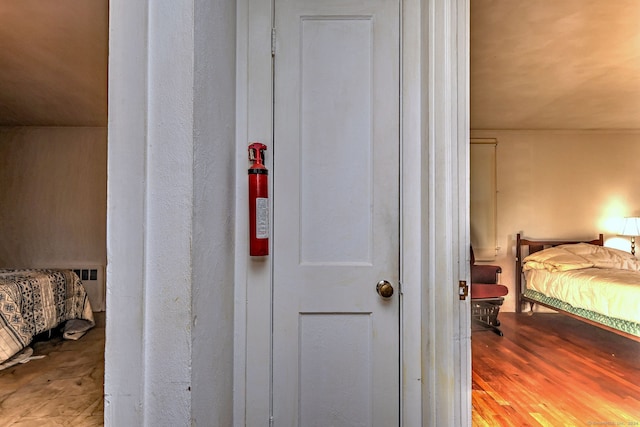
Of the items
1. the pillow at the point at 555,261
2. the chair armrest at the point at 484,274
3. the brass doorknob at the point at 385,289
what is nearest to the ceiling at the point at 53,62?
the brass doorknob at the point at 385,289

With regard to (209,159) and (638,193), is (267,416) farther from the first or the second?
(638,193)

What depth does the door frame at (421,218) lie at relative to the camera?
128 cm

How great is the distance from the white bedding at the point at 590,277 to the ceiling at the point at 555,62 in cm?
174

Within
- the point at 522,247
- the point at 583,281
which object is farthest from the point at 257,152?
the point at 522,247

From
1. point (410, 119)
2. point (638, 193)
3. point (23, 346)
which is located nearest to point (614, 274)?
Answer: point (638, 193)

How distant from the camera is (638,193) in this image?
5.04 meters

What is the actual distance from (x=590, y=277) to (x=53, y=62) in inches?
212

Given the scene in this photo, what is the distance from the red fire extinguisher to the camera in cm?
130

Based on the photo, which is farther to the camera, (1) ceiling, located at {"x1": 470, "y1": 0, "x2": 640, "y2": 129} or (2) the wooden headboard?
(2) the wooden headboard

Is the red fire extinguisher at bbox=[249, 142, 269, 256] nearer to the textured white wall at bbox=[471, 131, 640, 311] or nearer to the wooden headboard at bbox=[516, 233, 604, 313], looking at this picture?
the textured white wall at bbox=[471, 131, 640, 311]

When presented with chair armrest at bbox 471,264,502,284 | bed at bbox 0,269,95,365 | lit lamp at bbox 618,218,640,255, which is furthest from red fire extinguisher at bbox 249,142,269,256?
lit lamp at bbox 618,218,640,255

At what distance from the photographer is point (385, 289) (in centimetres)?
137

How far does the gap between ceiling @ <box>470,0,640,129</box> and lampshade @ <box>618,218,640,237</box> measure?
1.31 m

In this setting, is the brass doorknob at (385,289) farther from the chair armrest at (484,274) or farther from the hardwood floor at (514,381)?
the chair armrest at (484,274)
